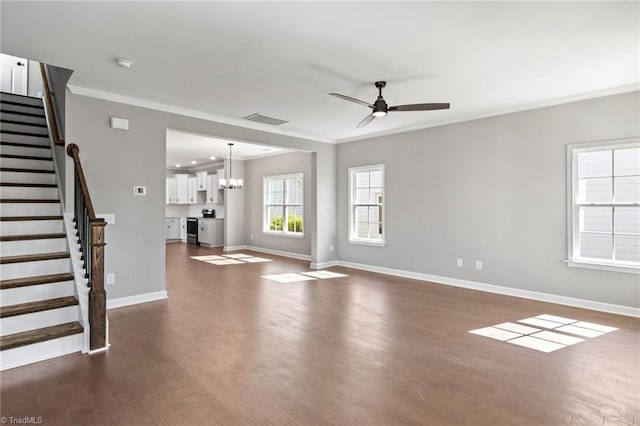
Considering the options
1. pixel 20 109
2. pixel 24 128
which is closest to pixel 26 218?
pixel 24 128

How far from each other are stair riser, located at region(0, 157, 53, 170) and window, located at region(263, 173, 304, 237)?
519cm

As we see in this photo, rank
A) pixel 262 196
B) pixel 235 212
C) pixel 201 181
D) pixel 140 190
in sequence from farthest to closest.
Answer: pixel 201 181 → pixel 235 212 → pixel 262 196 → pixel 140 190

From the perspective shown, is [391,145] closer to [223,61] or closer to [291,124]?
[291,124]

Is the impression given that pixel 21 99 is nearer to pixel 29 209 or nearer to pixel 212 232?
pixel 29 209

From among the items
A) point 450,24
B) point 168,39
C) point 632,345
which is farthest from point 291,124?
point 632,345

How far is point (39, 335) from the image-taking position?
284 centimetres

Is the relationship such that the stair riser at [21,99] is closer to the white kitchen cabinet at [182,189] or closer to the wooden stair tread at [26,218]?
the wooden stair tread at [26,218]

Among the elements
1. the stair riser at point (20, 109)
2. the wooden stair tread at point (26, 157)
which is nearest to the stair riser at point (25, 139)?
the wooden stair tread at point (26, 157)

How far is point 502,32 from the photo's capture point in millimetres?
2852

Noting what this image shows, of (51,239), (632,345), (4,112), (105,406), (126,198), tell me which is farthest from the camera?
(4,112)

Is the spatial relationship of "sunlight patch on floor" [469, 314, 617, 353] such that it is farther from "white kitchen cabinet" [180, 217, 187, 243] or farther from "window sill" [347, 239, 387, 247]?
"white kitchen cabinet" [180, 217, 187, 243]

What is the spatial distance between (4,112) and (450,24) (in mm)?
5970

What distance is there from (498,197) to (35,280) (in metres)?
5.67

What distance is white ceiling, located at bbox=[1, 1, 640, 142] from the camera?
8.39 feet
